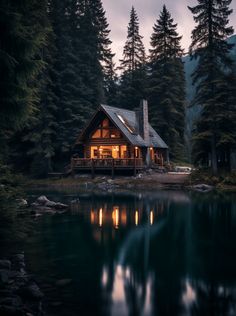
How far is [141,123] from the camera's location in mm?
45875

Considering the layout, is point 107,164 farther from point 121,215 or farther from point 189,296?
point 189,296

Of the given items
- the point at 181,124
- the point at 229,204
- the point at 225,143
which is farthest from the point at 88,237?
the point at 181,124

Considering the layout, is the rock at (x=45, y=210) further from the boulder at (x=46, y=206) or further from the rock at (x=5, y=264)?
the rock at (x=5, y=264)

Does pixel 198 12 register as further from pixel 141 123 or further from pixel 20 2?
pixel 20 2

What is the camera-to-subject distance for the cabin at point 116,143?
139ft

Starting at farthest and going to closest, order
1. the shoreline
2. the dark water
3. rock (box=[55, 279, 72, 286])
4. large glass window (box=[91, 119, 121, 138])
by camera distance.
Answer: large glass window (box=[91, 119, 121, 138]), the shoreline, rock (box=[55, 279, 72, 286]), the dark water

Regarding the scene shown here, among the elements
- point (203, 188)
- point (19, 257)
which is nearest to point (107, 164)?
point (203, 188)

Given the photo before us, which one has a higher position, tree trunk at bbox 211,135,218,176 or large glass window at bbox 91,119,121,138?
large glass window at bbox 91,119,121,138

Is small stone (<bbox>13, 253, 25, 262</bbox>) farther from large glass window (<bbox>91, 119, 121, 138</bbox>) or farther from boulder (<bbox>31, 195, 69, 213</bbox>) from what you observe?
large glass window (<bbox>91, 119, 121, 138</bbox>)

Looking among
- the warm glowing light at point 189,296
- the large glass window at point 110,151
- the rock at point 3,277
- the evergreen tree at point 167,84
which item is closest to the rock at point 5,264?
the rock at point 3,277

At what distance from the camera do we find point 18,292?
8.35 metres

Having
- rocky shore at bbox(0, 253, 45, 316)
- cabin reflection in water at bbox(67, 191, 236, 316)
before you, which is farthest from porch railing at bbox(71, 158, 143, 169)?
rocky shore at bbox(0, 253, 45, 316)

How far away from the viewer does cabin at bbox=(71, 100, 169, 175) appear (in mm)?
42250

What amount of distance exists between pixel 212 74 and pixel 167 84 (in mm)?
16600
